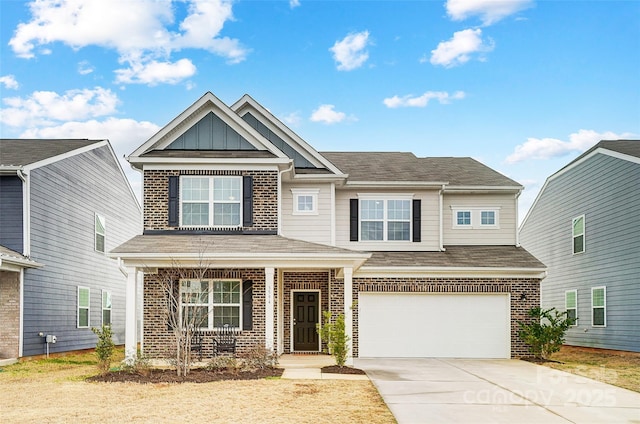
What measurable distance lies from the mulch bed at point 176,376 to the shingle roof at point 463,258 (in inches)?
251

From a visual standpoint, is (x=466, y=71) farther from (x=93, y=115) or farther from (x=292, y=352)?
(x=93, y=115)

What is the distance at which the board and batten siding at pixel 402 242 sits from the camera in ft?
74.6

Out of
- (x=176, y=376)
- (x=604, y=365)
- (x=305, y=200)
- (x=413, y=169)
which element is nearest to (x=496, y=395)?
(x=176, y=376)

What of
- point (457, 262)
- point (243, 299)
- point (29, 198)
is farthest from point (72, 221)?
point (457, 262)

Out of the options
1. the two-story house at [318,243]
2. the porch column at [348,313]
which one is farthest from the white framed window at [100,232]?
the porch column at [348,313]

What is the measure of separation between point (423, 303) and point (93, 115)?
13836 millimetres

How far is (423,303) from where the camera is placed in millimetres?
21578

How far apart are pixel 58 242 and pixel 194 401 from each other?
463 inches

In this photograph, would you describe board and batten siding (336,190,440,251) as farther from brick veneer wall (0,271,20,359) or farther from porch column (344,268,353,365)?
brick veneer wall (0,271,20,359)

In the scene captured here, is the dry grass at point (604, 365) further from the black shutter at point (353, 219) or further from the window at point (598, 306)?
the black shutter at point (353, 219)

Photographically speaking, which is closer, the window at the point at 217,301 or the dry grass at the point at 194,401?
the dry grass at the point at 194,401

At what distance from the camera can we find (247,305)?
755 inches

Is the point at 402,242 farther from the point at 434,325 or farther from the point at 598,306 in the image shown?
the point at 598,306

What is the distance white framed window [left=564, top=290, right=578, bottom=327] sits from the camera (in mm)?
25953
